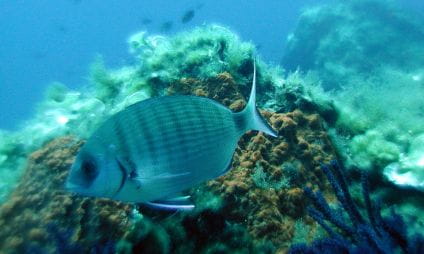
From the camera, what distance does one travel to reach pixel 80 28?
153625mm

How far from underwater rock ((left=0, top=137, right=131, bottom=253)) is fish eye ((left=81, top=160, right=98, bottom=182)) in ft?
5.29

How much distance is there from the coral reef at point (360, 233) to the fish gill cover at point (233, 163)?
356mm

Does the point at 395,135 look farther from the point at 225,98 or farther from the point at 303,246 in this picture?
the point at 303,246

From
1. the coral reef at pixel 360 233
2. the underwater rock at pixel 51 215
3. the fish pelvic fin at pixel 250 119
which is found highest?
the underwater rock at pixel 51 215

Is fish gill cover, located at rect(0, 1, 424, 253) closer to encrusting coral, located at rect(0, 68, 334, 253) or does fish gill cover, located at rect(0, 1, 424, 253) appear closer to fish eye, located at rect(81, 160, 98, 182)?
encrusting coral, located at rect(0, 68, 334, 253)

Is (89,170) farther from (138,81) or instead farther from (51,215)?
(138,81)

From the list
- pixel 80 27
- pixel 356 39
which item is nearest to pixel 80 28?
pixel 80 27

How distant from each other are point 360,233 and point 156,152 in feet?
5.55

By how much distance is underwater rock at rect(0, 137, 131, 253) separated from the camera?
10.2 ft

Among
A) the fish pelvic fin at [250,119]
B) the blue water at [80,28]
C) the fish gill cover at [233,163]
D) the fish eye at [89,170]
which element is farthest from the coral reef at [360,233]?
the blue water at [80,28]

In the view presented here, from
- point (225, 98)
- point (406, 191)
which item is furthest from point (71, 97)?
point (406, 191)

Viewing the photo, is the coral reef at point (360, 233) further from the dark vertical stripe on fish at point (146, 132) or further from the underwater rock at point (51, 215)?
the underwater rock at point (51, 215)

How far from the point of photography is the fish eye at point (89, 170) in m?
1.62

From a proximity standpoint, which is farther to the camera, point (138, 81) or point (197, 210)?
point (138, 81)
